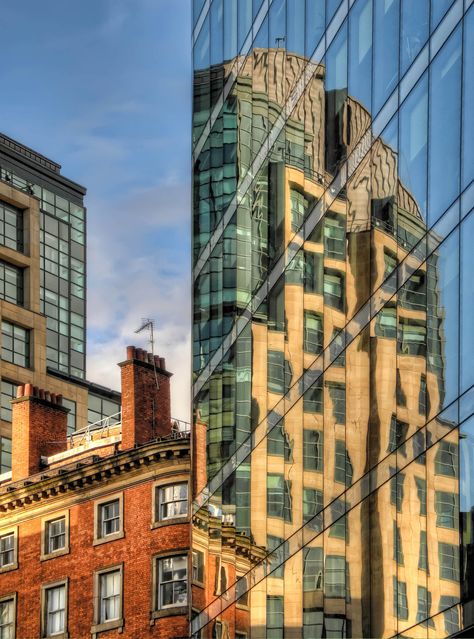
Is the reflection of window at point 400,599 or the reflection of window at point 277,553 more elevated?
the reflection of window at point 277,553

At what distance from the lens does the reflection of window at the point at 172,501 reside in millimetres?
70562

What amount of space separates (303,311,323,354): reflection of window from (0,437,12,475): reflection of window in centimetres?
7191

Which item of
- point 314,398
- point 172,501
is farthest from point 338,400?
point 172,501

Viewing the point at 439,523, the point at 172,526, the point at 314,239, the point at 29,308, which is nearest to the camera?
the point at 439,523

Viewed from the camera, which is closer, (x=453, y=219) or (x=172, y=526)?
(x=453, y=219)

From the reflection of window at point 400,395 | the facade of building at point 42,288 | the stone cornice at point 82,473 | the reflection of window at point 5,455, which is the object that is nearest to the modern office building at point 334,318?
the reflection of window at point 400,395

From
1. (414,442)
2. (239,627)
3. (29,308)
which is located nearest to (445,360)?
(414,442)

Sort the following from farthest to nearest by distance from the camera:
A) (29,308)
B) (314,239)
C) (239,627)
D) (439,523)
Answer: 1. (29,308)
2. (239,627)
3. (314,239)
4. (439,523)

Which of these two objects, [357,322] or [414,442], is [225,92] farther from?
[414,442]

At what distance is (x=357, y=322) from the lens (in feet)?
123

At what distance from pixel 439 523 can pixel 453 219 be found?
19.2 feet

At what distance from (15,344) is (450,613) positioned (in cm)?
9437

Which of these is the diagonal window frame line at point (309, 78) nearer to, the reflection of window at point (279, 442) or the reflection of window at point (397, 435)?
the reflection of window at point (397, 435)

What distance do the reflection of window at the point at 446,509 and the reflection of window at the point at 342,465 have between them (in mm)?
5891
